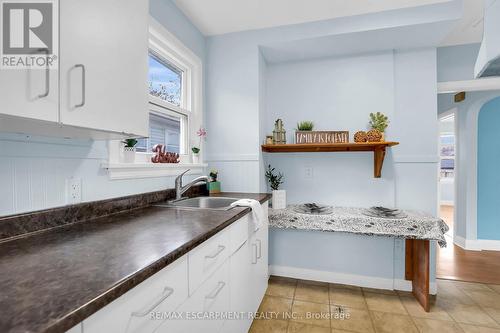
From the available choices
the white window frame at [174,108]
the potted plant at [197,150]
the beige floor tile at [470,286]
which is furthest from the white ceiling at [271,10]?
the beige floor tile at [470,286]

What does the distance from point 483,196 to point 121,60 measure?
4409 mm

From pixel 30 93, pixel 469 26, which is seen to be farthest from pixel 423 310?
pixel 30 93

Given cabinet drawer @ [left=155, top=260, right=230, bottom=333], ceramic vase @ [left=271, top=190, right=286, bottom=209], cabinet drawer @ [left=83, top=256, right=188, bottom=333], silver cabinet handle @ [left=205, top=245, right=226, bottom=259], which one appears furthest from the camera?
ceramic vase @ [left=271, top=190, right=286, bottom=209]

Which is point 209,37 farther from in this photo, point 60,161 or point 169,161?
point 60,161

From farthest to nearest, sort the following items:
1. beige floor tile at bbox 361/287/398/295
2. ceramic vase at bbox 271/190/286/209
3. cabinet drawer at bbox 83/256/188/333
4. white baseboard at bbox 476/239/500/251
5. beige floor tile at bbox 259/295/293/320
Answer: white baseboard at bbox 476/239/500/251, ceramic vase at bbox 271/190/286/209, beige floor tile at bbox 361/287/398/295, beige floor tile at bbox 259/295/293/320, cabinet drawer at bbox 83/256/188/333

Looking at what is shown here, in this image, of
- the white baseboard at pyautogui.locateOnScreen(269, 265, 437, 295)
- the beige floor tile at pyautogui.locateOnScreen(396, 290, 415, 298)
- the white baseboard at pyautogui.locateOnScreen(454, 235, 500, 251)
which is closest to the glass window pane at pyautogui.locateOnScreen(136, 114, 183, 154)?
the white baseboard at pyautogui.locateOnScreen(269, 265, 437, 295)

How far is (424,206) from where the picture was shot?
234cm

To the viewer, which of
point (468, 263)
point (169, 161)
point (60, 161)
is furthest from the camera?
point (468, 263)

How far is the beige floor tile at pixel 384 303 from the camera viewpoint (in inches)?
79.4

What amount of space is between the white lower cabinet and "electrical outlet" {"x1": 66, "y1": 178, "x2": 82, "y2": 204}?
689 millimetres

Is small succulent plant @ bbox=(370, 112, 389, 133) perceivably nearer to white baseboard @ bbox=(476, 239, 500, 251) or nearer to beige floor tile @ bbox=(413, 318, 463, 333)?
beige floor tile @ bbox=(413, 318, 463, 333)

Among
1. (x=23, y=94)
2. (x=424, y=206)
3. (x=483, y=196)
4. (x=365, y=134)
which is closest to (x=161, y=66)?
(x=23, y=94)

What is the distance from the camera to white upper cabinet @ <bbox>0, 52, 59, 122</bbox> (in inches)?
25.0

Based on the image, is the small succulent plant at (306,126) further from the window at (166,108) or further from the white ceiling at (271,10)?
the window at (166,108)
